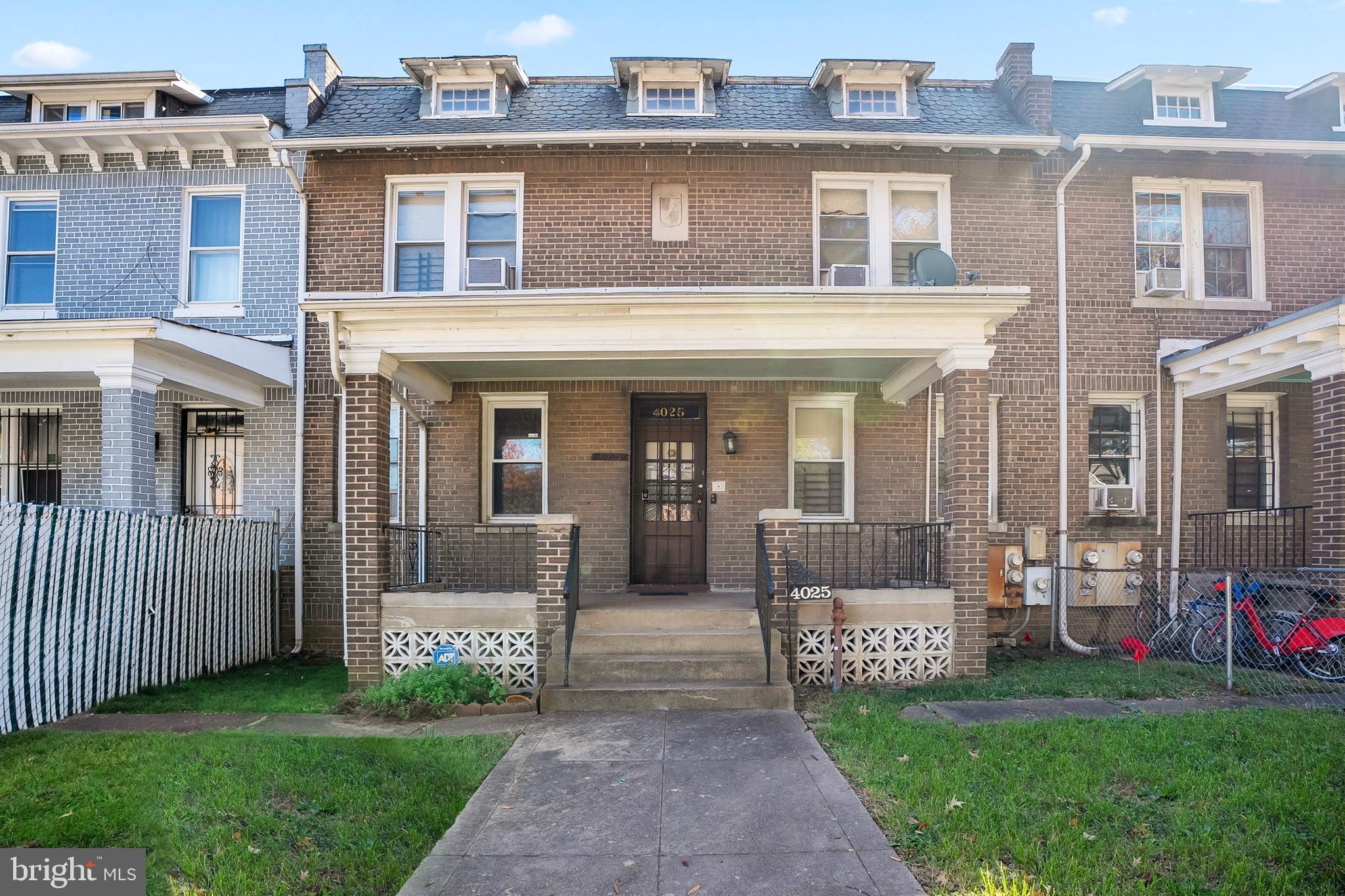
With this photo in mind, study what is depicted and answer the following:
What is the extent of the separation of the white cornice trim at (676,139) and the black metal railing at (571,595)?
5.06 meters

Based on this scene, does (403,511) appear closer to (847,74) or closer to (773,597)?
(773,597)

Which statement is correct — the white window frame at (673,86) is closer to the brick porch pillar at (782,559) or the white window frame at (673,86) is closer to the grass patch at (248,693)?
the brick porch pillar at (782,559)

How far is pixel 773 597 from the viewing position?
8.09 m

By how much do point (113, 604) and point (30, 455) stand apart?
206 inches

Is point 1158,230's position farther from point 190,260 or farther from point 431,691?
point 190,260

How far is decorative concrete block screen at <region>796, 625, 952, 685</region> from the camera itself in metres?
8.39

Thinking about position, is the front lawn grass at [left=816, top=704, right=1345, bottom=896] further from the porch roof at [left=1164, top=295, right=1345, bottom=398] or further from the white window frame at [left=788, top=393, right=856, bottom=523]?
the white window frame at [left=788, top=393, right=856, bottom=523]

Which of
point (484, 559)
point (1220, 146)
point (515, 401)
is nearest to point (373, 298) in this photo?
point (515, 401)

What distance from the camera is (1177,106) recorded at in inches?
455

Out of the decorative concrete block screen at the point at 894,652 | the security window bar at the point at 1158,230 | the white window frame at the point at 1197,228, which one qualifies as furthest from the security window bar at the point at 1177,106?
the decorative concrete block screen at the point at 894,652

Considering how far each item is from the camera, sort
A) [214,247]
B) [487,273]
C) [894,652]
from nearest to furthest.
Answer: [894,652] < [487,273] < [214,247]

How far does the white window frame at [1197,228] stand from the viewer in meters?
11.0

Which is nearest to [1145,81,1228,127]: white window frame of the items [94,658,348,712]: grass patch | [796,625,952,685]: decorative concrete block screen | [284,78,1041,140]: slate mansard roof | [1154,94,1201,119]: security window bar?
[1154,94,1201,119]: security window bar
